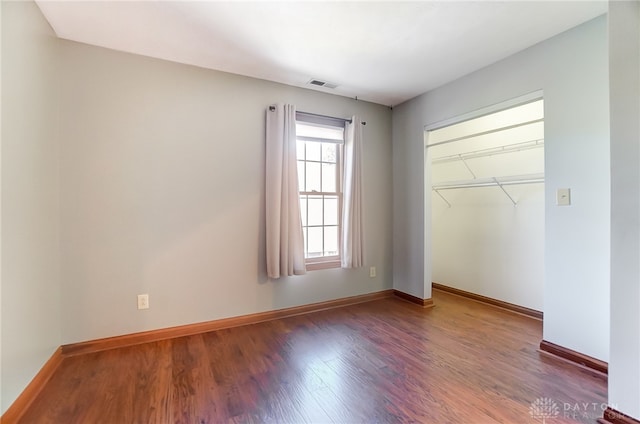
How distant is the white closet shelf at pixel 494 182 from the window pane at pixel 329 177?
1.47m

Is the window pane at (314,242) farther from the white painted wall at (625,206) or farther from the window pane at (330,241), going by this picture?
the white painted wall at (625,206)

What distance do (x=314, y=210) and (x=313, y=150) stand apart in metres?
0.69

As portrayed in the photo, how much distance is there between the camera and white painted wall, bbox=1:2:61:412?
147 centimetres

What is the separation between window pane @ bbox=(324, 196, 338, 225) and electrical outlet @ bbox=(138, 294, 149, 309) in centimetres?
189

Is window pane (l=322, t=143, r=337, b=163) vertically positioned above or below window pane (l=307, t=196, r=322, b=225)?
above

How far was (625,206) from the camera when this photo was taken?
1446 millimetres

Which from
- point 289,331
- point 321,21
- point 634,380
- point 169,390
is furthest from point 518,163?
point 169,390

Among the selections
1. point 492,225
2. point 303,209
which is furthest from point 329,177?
point 492,225

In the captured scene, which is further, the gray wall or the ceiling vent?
the ceiling vent

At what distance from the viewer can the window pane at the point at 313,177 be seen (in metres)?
3.18

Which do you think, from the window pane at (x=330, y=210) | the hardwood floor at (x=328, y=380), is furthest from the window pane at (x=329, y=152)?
the hardwood floor at (x=328, y=380)

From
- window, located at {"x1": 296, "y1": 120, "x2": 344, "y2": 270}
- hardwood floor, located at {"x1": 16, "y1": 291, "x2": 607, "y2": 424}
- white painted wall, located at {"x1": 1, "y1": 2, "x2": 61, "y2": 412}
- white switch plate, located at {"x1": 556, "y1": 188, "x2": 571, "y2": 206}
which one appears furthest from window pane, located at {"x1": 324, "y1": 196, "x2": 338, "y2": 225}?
white painted wall, located at {"x1": 1, "y1": 2, "x2": 61, "y2": 412}
